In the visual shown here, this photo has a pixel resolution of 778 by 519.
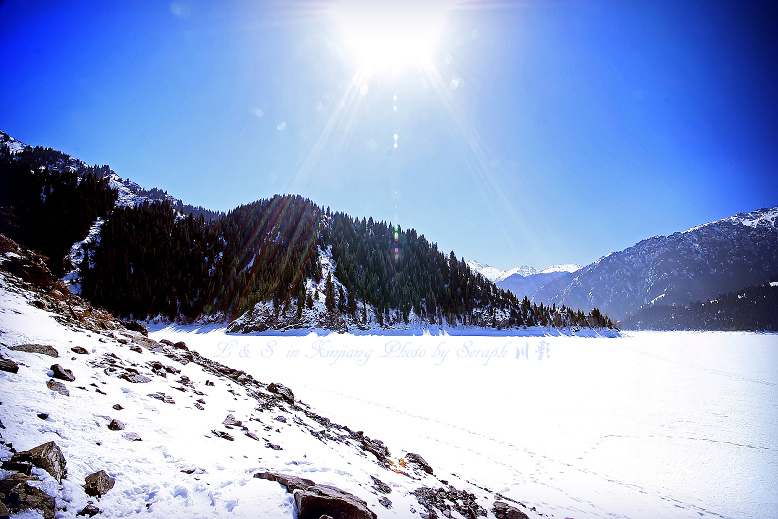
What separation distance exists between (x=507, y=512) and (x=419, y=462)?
233 centimetres

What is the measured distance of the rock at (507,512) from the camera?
5.88 metres

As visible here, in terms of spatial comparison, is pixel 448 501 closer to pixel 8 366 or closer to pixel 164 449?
pixel 164 449

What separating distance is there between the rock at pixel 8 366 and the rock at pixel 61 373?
1.51ft

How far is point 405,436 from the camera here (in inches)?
383

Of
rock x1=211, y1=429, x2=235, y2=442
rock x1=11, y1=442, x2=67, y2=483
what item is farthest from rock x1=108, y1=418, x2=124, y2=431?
rock x1=211, y1=429, x2=235, y2=442

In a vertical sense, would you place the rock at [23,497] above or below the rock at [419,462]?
above

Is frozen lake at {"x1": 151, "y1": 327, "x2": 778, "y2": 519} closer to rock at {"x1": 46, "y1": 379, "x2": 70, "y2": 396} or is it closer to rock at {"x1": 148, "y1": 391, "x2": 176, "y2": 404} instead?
rock at {"x1": 148, "y1": 391, "x2": 176, "y2": 404}

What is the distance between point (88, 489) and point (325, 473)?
11.1 ft

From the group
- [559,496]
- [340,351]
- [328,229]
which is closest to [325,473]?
[559,496]

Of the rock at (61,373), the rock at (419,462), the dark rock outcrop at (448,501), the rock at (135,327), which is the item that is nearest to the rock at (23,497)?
the rock at (61,373)

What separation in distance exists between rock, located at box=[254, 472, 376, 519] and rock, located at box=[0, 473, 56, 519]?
7.96 ft

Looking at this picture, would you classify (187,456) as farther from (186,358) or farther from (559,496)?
(559,496)

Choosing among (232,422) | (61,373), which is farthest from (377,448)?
(61,373)

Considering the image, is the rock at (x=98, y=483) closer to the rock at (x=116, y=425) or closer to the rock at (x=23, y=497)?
the rock at (x=23, y=497)
